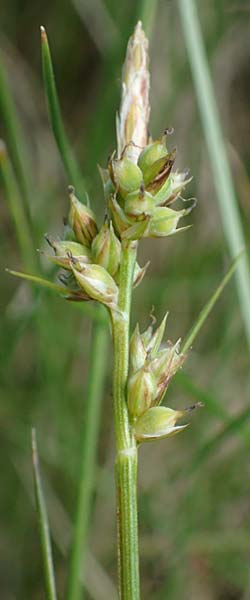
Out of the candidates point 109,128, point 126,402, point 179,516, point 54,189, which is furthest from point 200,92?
point 179,516

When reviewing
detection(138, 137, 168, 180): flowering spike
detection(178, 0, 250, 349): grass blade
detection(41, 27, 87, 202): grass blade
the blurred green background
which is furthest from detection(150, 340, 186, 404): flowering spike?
the blurred green background

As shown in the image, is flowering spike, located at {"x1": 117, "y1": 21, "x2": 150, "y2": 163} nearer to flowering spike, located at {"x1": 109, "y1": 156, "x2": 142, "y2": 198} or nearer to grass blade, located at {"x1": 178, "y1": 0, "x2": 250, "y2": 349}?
flowering spike, located at {"x1": 109, "y1": 156, "x2": 142, "y2": 198}

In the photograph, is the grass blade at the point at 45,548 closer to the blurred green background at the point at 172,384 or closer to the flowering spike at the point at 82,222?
the flowering spike at the point at 82,222

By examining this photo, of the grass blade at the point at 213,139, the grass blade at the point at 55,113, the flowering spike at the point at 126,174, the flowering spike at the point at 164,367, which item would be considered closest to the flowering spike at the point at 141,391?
the flowering spike at the point at 164,367

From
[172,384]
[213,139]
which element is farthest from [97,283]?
[172,384]

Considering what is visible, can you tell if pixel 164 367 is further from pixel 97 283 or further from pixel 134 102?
pixel 134 102

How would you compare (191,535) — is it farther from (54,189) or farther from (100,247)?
(100,247)
